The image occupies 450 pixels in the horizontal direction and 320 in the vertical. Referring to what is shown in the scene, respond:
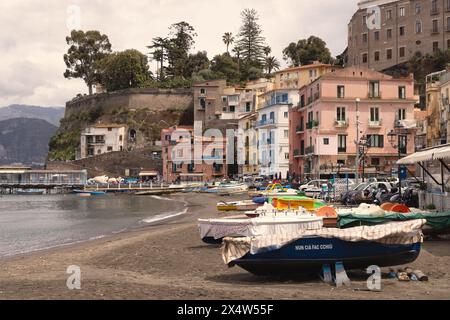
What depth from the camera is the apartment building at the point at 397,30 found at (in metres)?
96.0

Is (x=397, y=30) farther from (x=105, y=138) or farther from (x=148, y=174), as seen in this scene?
(x=105, y=138)

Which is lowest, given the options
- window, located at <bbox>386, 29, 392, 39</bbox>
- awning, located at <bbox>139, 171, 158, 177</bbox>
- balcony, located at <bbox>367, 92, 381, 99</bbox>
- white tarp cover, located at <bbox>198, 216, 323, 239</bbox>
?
white tarp cover, located at <bbox>198, 216, 323, 239</bbox>

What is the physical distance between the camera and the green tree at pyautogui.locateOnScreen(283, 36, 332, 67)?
124 m

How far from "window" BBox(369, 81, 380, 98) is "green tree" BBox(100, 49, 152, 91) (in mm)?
77405

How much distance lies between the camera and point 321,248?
15.5 m

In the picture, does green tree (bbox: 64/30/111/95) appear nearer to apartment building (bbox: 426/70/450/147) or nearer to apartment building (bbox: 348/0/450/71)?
apartment building (bbox: 348/0/450/71)

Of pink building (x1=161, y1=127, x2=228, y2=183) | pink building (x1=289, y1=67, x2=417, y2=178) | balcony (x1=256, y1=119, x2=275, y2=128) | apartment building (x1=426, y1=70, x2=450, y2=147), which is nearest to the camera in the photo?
apartment building (x1=426, y1=70, x2=450, y2=147)

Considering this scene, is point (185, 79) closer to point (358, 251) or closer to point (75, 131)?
point (75, 131)

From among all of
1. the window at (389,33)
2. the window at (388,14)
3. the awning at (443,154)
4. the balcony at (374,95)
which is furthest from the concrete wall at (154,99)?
the awning at (443,154)

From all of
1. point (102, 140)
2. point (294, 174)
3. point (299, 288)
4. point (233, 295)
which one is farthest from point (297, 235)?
point (102, 140)

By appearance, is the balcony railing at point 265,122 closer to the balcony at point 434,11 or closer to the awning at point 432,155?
the balcony at point 434,11

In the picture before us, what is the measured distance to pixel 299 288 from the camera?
14.8 metres

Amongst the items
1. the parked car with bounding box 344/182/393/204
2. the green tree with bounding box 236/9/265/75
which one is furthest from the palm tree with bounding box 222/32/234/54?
the parked car with bounding box 344/182/393/204

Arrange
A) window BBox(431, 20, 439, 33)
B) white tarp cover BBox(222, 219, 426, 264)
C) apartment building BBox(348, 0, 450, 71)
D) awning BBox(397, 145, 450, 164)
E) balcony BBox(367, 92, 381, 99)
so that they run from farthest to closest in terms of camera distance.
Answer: window BBox(431, 20, 439, 33) < apartment building BBox(348, 0, 450, 71) < balcony BBox(367, 92, 381, 99) < awning BBox(397, 145, 450, 164) < white tarp cover BBox(222, 219, 426, 264)
